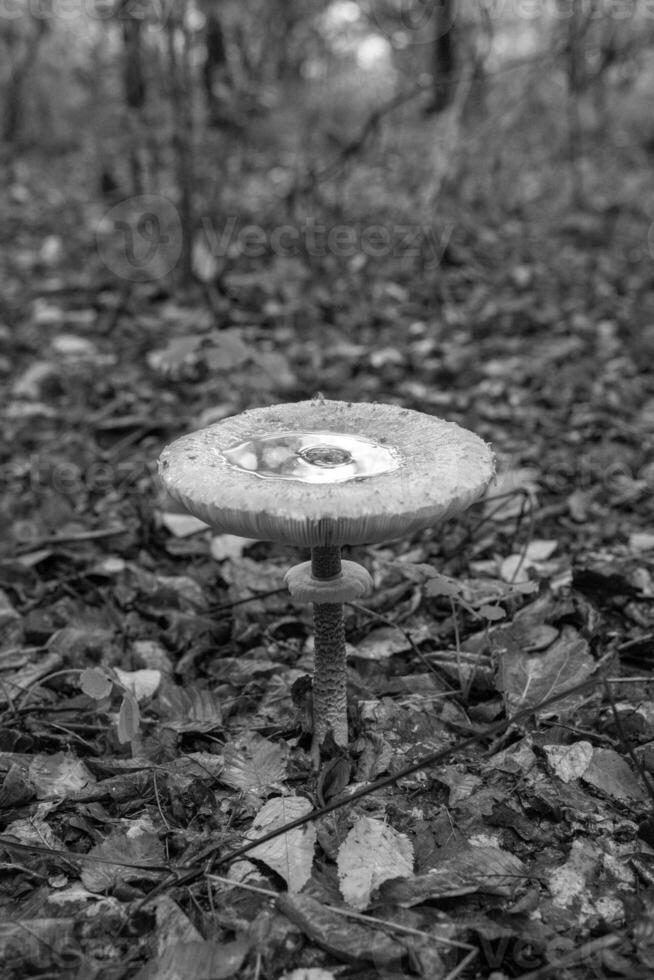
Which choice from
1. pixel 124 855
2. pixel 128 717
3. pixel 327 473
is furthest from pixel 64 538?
pixel 327 473

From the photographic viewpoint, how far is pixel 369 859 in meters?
2.21

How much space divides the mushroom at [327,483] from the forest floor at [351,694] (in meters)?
0.40

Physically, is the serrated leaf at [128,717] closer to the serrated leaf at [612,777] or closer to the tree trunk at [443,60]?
the serrated leaf at [612,777]

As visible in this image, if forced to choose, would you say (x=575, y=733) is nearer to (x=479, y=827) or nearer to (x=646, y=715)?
(x=646, y=715)

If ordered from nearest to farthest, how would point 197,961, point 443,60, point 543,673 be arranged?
1. point 197,961
2. point 543,673
3. point 443,60

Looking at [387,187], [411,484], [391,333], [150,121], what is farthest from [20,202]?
[411,484]

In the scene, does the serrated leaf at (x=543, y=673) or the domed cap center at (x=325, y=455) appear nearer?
the domed cap center at (x=325, y=455)

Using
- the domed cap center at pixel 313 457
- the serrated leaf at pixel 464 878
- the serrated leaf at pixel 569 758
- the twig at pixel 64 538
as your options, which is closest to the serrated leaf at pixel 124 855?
the serrated leaf at pixel 464 878

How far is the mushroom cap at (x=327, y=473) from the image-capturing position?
1.96m

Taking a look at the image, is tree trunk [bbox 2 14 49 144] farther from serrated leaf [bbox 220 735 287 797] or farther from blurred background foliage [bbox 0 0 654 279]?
serrated leaf [bbox 220 735 287 797]

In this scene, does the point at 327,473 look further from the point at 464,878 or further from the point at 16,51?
the point at 16,51

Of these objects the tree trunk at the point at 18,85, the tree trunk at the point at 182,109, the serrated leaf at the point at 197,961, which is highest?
the tree trunk at the point at 18,85

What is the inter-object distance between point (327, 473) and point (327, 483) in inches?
6.2

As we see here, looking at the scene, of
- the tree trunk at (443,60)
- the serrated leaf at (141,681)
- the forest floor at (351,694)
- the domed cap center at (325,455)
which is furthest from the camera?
the tree trunk at (443,60)
